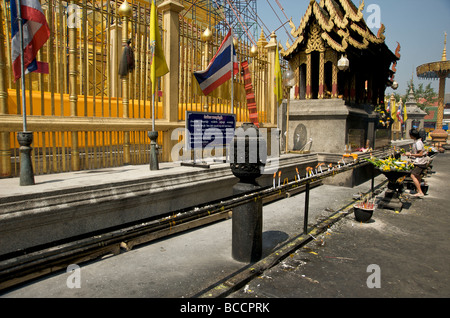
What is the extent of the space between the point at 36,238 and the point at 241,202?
2.93 metres

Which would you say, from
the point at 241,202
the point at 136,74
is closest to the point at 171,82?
the point at 136,74

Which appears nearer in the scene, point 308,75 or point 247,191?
point 247,191

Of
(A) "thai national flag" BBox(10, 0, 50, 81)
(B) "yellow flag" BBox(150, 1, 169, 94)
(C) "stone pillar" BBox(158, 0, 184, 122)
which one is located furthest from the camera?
(C) "stone pillar" BBox(158, 0, 184, 122)

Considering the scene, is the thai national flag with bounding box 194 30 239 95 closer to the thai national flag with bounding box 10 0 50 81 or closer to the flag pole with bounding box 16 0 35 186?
the thai national flag with bounding box 10 0 50 81

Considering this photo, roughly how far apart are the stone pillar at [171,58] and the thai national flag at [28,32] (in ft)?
10.9

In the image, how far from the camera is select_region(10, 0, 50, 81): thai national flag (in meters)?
4.60

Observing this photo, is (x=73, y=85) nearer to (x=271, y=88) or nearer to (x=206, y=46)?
(x=206, y=46)

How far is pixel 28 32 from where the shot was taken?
4.68 m

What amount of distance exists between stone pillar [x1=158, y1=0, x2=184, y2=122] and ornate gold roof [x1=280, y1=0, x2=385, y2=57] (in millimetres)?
6129

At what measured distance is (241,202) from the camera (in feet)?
11.4

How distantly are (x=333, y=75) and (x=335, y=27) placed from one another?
1.97 metres

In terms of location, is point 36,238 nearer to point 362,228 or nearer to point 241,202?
point 241,202
